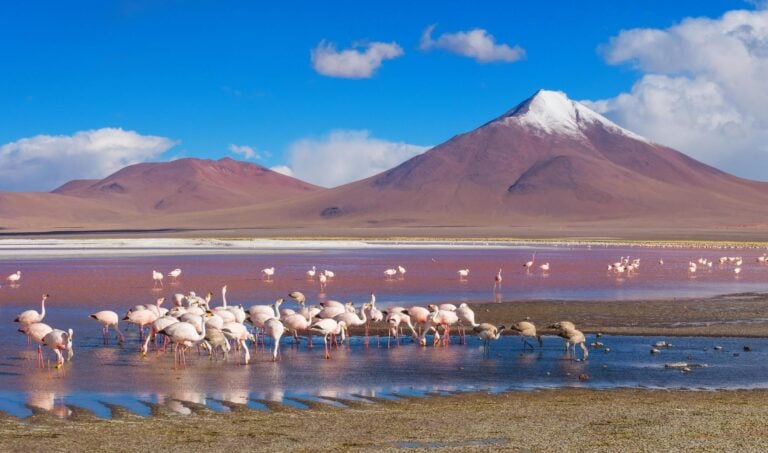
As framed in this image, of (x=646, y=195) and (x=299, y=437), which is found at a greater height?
(x=646, y=195)

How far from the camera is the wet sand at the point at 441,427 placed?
987cm

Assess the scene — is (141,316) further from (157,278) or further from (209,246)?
(209,246)

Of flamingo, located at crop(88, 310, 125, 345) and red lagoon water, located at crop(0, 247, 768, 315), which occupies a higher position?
red lagoon water, located at crop(0, 247, 768, 315)

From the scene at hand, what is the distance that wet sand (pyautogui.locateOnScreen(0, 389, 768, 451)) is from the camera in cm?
987

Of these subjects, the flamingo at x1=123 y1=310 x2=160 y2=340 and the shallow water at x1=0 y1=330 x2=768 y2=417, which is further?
the flamingo at x1=123 y1=310 x2=160 y2=340

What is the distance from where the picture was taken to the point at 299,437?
1036cm

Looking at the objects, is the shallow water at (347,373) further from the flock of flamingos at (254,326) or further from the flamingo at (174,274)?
the flamingo at (174,274)

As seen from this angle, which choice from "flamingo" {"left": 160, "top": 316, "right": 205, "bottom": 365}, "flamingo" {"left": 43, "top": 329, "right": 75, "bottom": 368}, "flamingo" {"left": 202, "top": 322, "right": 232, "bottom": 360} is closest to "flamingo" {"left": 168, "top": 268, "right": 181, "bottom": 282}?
"flamingo" {"left": 202, "top": 322, "right": 232, "bottom": 360}

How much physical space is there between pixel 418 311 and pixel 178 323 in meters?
5.44

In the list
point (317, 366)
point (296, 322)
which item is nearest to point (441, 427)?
point (317, 366)

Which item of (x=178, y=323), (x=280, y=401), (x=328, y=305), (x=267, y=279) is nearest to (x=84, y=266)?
(x=267, y=279)

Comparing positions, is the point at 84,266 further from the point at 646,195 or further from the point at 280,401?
the point at 646,195

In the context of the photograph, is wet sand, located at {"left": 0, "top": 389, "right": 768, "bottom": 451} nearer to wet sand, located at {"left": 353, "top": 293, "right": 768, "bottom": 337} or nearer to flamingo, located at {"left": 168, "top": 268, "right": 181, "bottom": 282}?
wet sand, located at {"left": 353, "top": 293, "right": 768, "bottom": 337}

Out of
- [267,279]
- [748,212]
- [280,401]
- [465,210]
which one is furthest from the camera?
[465,210]
